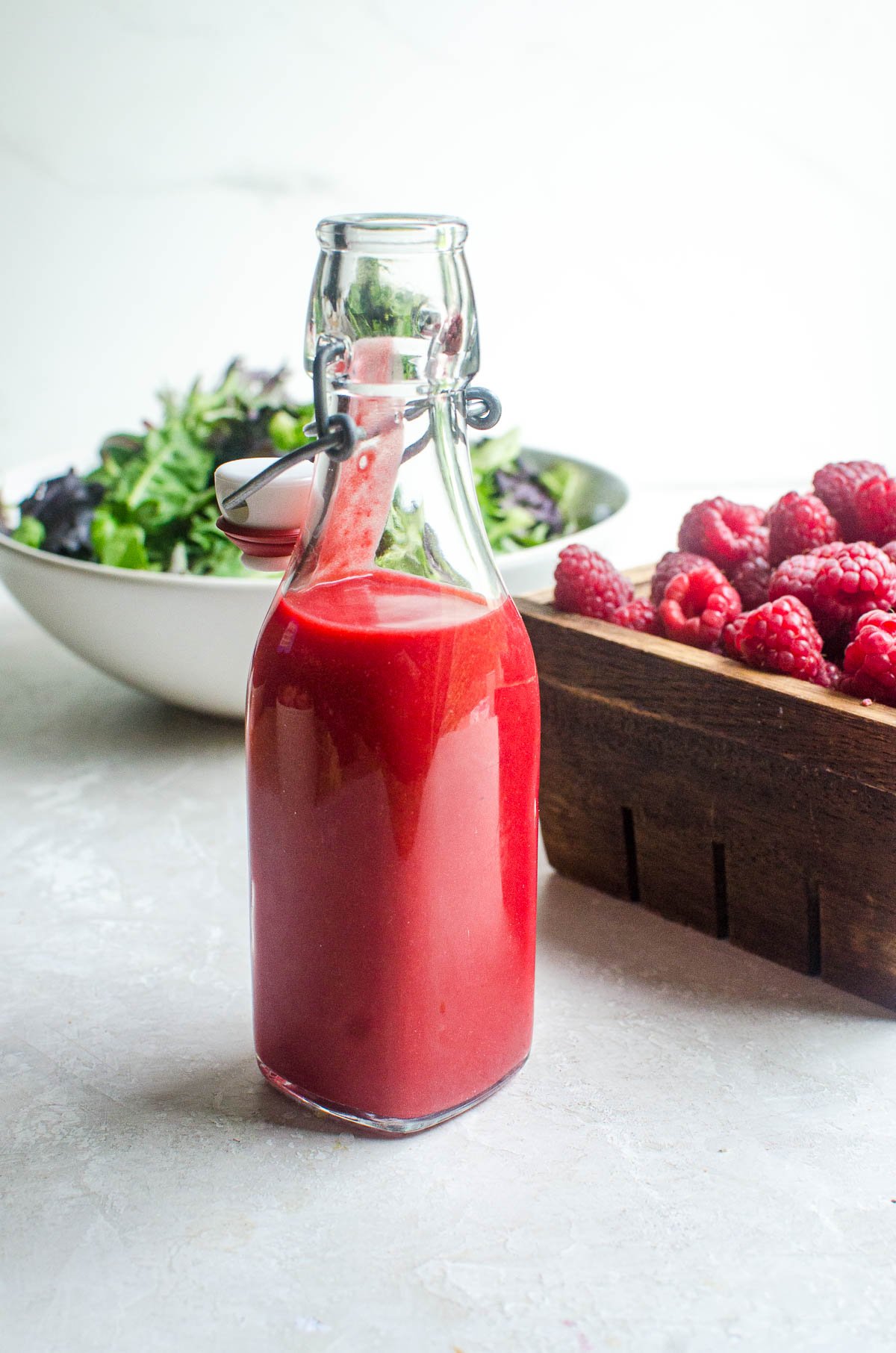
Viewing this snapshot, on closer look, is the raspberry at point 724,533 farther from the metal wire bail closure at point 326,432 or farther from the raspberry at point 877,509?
the metal wire bail closure at point 326,432

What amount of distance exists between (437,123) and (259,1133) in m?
1.49

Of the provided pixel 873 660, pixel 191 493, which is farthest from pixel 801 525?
pixel 191 493

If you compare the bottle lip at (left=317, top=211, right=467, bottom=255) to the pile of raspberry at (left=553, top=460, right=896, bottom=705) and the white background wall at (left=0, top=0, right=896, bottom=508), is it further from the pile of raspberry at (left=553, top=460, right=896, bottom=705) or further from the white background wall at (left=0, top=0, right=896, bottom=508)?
the white background wall at (left=0, top=0, right=896, bottom=508)

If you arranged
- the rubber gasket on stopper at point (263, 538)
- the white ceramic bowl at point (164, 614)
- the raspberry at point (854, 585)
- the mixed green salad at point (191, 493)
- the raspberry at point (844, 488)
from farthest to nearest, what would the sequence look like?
the mixed green salad at point (191, 493)
the white ceramic bowl at point (164, 614)
the raspberry at point (844, 488)
the raspberry at point (854, 585)
the rubber gasket on stopper at point (263, 538)

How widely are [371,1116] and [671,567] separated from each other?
0.40 metres

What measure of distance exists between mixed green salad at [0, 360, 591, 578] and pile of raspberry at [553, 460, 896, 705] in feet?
1.20

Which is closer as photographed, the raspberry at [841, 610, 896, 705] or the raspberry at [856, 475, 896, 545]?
the raspberry at [841, 610, 896, 705]

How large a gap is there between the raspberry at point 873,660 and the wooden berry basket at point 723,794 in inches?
0.5

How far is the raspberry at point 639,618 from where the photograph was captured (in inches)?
33.6

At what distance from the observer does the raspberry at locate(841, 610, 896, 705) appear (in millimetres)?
717

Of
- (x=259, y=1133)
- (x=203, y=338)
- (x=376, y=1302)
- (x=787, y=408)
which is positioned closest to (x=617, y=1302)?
(x=376, y=1302)

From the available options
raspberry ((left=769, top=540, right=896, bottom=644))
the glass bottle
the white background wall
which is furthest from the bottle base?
the white background wall

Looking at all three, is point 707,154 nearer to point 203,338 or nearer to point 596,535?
point 203,338

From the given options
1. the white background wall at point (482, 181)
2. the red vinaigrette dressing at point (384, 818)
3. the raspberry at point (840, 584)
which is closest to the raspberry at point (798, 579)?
the raspberry at point (840, 584)
